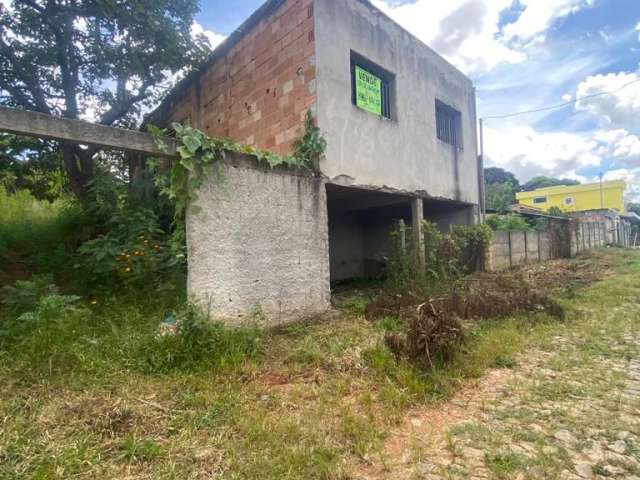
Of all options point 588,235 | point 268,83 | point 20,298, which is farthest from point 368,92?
point 588,235

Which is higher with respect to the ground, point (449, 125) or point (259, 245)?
point (449, 125)

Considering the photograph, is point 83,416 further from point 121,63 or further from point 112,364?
point 121,63

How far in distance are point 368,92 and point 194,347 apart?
480 cm

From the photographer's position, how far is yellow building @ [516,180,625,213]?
94.5 ft

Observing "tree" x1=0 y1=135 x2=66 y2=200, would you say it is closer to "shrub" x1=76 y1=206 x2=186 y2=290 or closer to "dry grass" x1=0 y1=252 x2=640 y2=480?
"shrub" x1=76 y1=206 x2=186 y2=290

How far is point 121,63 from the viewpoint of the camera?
692 cm

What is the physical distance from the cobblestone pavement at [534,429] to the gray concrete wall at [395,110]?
3.36m

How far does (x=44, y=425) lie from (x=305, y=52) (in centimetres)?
484

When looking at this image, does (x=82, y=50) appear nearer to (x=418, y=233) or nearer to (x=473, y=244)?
(x=418, y=233)

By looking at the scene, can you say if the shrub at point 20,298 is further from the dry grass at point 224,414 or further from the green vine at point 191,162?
the green vine at point 191,162

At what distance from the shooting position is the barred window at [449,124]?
764cm

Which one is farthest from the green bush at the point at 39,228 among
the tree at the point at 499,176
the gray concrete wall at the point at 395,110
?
the tree at the point at 499,176

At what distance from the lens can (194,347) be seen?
9.88 feet

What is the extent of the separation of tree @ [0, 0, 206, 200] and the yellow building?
3034 centimetres
